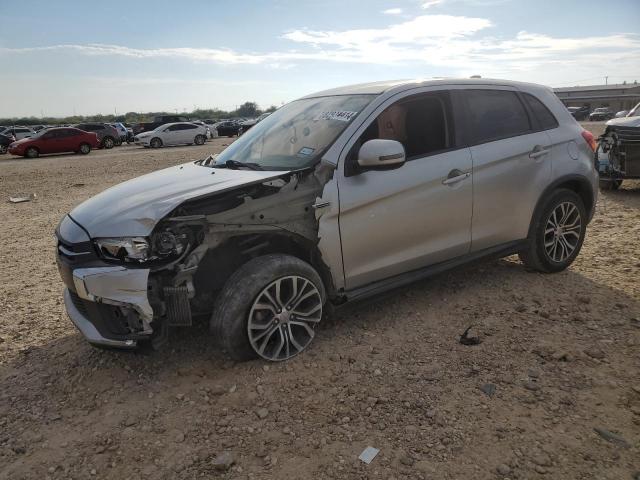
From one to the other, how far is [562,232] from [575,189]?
0.46 m

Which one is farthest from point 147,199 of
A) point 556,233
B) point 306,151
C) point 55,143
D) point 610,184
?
point 55,143

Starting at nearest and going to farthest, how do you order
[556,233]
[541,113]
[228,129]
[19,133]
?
[541,113] < [556,233] < [19,133] < [228,129]

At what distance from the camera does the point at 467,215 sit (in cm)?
400

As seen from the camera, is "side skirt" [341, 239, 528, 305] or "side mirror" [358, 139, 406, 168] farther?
"side skirt" [341, 239, 528, 305]

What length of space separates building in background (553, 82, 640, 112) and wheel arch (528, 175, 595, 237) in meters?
76.4

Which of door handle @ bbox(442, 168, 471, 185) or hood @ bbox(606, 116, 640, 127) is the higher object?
hood @ bbox(606, 116, 640, 127)

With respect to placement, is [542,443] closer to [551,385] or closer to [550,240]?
[551,385]

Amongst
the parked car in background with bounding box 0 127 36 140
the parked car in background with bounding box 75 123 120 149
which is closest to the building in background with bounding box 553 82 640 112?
the parked car in background with bounding box 75 123 120 149

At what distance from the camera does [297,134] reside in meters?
3.90

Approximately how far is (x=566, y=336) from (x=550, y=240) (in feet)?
4.36

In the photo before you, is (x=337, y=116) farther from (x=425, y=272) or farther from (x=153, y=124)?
(x=153, y=124)

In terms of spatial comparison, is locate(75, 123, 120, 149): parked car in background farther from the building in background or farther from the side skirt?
the building in background

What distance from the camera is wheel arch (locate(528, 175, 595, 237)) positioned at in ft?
14.6

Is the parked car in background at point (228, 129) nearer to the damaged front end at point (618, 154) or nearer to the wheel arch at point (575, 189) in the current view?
the damaged front end at point (618, 154)
